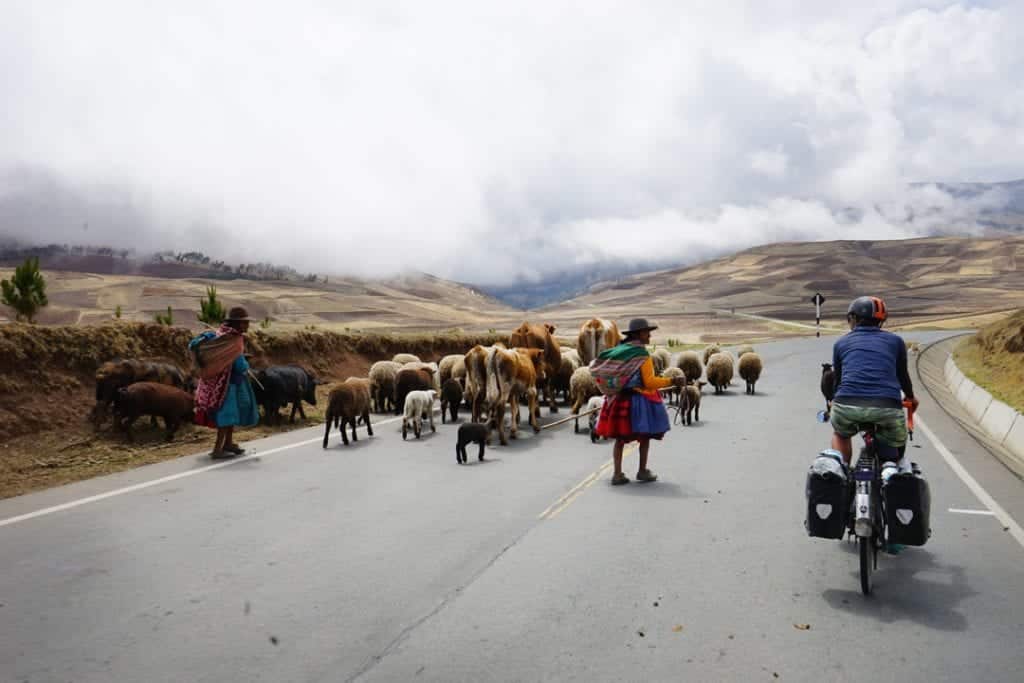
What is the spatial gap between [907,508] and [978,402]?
13.9 meters

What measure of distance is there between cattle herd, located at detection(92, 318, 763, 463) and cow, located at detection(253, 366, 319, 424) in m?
0.02

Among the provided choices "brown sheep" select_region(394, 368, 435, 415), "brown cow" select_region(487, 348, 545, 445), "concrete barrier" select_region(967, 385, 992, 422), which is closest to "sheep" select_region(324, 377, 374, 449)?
"brown cow" select_region(487, 348, 545, 445)

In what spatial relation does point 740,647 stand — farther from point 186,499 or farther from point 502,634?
point 186,499

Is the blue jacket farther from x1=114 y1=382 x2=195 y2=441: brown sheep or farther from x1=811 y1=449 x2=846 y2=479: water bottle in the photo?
x1=114 y1=382 x2=195 y2=441: brown sheep

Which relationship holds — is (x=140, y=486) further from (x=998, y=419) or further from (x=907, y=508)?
(x=998, y=419)

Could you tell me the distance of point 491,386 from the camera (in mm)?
12109

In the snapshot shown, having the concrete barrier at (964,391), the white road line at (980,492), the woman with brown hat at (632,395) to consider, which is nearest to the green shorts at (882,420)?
the white road line at (980,492)

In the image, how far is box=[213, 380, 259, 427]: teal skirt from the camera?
10383 mm

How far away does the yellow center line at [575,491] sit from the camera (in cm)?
742

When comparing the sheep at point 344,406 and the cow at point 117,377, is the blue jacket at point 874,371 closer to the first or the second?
the sheep at point 344,406

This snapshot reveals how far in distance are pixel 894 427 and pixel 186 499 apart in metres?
7.20

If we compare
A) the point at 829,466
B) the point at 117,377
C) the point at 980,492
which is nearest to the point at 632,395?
the point at 829,466

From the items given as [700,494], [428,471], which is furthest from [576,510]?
[428,471]

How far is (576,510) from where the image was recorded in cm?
750
